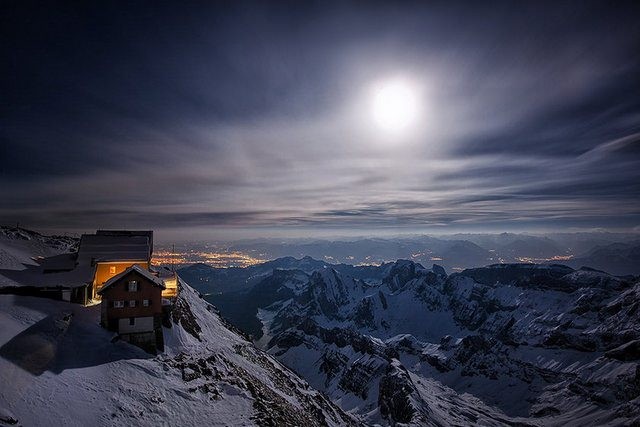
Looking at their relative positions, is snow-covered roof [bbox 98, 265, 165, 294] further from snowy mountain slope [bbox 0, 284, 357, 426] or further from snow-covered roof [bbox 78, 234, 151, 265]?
snow-covered roof [bbox 78, 234, 151, 265]

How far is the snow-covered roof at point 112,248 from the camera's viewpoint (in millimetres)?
46625

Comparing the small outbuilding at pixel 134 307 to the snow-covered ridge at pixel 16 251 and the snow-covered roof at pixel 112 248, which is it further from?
the snow-covered ridge at pixel 16 251

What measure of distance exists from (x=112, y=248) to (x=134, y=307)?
18.0 meters

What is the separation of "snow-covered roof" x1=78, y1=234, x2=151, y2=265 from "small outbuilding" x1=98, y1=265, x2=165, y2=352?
515 inches

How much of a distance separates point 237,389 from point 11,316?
80.8 ft

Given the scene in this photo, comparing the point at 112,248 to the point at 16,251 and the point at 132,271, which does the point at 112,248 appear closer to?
the point at 132,271

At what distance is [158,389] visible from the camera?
29.4 meters

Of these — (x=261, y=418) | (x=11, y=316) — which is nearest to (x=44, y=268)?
(x=11, y=316)

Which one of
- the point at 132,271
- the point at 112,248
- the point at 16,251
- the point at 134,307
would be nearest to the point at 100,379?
the point at 134,307

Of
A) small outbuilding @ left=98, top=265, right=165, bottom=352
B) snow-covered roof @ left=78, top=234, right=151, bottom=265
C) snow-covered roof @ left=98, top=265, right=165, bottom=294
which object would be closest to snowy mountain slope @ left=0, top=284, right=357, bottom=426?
small outbuilding @ left=98, top=265, right=165, bottom=352

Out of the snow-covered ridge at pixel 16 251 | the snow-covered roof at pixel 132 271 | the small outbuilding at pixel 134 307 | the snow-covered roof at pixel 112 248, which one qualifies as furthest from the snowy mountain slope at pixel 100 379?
the snow-covered ridge at pixel 16 251

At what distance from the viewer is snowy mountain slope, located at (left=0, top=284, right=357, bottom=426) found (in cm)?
2233

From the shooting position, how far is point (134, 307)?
3591 centimetres

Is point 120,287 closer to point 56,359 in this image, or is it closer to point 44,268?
point 56,359
